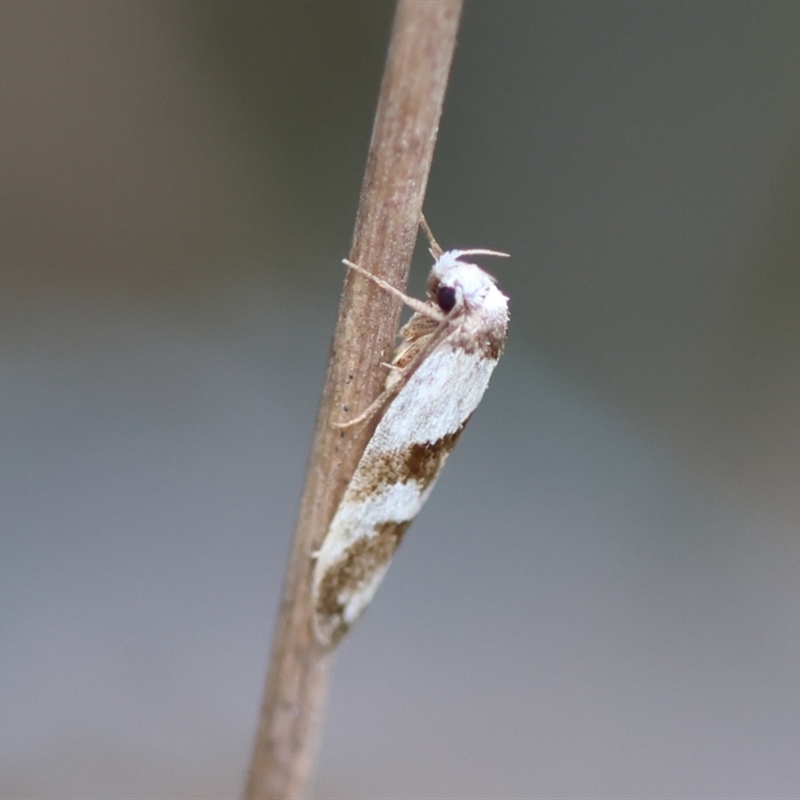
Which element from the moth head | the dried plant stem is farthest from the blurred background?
the dried plant stem

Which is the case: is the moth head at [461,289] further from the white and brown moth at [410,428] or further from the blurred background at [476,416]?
the blurred background at [476,416]

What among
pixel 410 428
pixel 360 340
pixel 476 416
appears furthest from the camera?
pixel 476 416

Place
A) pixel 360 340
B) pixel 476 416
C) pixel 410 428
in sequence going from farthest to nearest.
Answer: pixel 476 416 < pixel 410 428 < pixel 360 340

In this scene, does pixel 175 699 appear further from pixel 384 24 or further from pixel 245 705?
pixel 384 24

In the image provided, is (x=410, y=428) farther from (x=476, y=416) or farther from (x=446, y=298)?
(x=476, y=416)

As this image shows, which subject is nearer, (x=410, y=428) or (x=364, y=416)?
(x=364, y=416)

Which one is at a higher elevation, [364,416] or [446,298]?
[446,298]

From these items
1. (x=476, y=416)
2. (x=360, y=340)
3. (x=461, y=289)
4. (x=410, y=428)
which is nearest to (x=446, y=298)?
(x=461, y=289)
